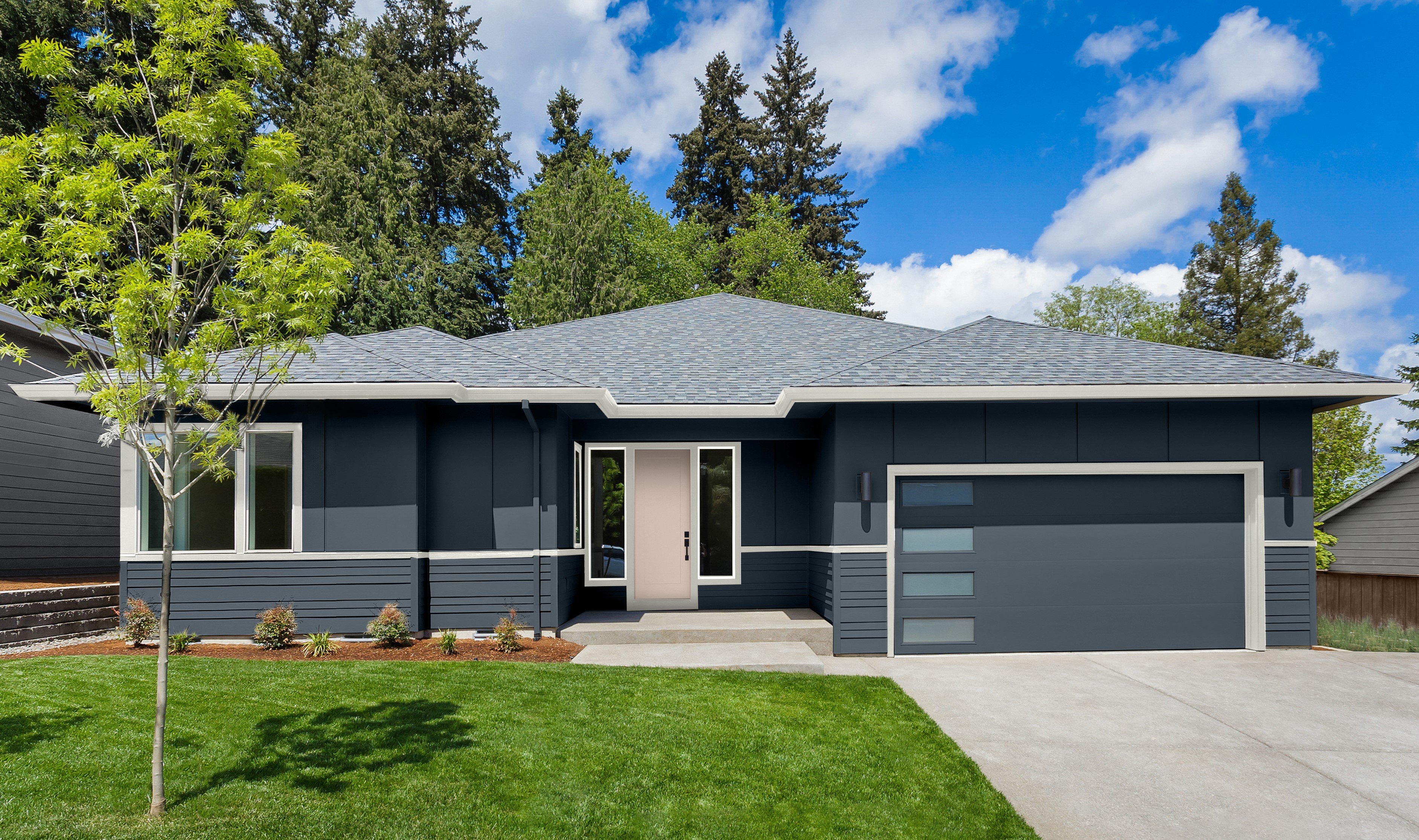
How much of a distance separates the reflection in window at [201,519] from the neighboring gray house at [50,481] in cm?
338

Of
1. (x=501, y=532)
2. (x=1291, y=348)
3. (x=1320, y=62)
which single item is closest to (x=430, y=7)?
(x=501, y=532)

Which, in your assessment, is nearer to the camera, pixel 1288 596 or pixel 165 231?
pixel 165 231

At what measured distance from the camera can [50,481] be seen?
1089cm

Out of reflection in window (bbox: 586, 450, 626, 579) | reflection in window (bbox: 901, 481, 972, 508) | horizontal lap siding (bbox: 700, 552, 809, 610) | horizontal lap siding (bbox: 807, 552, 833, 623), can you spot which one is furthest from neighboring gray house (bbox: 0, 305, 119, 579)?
reflection in window (bbox: 901, 481, 972, 508)

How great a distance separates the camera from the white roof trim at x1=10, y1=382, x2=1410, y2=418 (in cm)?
766

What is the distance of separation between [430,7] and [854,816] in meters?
30.3

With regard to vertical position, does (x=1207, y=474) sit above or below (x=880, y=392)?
below

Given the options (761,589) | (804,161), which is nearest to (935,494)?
(761,589)

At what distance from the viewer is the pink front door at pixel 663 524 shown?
10.1 m

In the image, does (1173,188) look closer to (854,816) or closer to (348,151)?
(348,151)

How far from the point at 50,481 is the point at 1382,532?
78.5 feet

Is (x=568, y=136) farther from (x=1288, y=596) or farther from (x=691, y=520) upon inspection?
(x=1288, y=596)

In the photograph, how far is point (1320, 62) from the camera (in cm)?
1975

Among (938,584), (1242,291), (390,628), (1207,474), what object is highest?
(1242,291)
